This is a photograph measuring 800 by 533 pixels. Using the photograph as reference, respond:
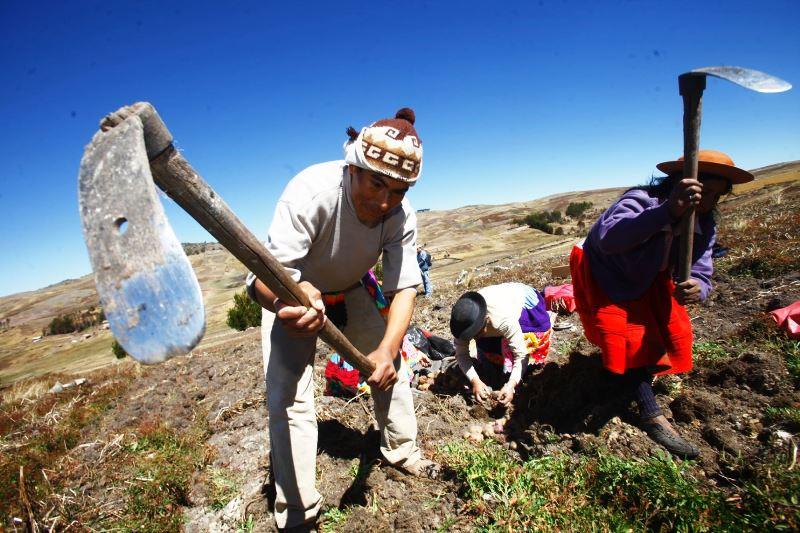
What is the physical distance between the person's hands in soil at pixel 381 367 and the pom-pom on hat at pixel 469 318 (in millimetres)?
1313

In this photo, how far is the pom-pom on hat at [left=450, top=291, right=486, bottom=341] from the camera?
10.8ft

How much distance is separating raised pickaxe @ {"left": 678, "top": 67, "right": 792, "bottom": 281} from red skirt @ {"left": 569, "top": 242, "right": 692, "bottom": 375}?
0.45 m

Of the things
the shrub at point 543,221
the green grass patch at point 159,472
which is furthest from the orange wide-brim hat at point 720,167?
the shrub at point 543,221

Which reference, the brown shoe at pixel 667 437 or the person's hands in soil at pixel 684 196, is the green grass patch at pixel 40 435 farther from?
the person's hands in soil at pixel 684 196

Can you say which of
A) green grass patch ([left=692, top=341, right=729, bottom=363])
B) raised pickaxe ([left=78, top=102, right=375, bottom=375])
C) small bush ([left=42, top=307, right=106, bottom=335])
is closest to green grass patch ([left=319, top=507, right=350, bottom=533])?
raised pickaxe ([left=78, top=102, right=375, bottom=375])

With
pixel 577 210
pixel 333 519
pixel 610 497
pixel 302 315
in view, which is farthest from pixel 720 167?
pixel 577 210

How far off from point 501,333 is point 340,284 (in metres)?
1.82

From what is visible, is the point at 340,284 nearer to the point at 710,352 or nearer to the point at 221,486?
the point at 221,486

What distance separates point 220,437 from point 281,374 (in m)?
1.91

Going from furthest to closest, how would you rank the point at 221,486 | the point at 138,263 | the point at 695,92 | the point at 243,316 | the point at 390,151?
the point at 243,316, the point at 221,486, the point at 695,92, the point at 390,151, the point at 138,263

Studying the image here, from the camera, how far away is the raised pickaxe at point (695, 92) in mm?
1631

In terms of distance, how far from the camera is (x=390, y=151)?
5.74 ft

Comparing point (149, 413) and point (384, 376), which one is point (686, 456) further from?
point (149, 413)

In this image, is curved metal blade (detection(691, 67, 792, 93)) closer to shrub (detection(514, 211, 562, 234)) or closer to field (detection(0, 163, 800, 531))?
field (detection(0, 163, 800, 531))
